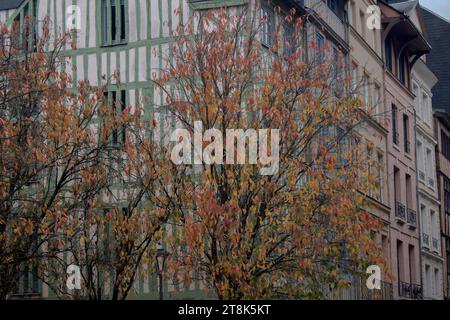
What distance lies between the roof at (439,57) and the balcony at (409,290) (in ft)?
47.3

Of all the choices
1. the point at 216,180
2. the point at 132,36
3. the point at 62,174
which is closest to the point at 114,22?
the point at 132,36

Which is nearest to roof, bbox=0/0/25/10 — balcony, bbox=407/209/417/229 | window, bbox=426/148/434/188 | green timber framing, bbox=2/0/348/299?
green timber framing, bbox=2/0/348/299

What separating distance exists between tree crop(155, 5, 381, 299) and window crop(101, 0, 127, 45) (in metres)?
9.76

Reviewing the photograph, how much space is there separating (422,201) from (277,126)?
27057mm

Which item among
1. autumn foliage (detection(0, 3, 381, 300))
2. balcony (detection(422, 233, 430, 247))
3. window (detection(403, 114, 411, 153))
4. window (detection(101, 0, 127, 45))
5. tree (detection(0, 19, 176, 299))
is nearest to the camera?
autumn foliage (detection(0, 3, 381, 300))

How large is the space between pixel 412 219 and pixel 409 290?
3802 mm

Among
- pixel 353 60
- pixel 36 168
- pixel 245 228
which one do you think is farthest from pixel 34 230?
pixel 353 60

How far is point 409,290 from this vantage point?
42875mm

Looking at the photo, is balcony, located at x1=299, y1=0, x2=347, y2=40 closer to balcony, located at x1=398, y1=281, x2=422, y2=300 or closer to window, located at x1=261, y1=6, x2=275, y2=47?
window, located at x1=261, y1=6, x2=275, y2=47

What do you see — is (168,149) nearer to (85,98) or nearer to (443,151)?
(85,98)

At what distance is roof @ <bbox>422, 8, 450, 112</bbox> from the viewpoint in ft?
179

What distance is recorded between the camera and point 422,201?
4756 cm

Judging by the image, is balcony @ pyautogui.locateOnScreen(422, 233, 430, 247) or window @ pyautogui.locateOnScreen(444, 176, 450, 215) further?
window @ pyautogui.locateOnScreen(444, 176, 450, 215)

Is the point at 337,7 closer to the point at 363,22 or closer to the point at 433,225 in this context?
the point at 363,22
